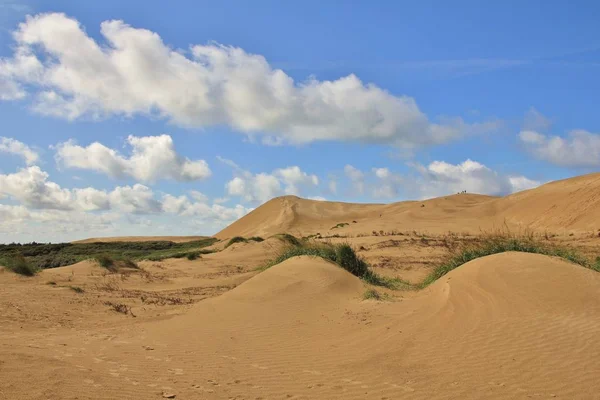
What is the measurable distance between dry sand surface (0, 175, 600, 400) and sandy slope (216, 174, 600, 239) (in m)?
14.1

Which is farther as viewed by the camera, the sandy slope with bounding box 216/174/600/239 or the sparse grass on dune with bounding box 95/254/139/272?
the sandy slope with bounding box 216/174/600/239

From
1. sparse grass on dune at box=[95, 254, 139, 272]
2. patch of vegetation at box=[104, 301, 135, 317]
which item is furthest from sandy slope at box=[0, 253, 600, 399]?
sparse grass on dune at box=[95, 254, 139, 272]

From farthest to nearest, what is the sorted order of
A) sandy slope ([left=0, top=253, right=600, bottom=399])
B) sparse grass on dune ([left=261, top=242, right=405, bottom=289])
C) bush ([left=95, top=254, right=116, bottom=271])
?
bush ([left=95, top=254, right=116, bottom=271])
sparse grass on dune ([left=261, top=242, right=405, bottom=289])
sandy slope ([left=0, top=253, right=600, bottom=399])

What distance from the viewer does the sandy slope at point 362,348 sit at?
223 inches

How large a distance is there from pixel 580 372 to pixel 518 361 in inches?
27.5

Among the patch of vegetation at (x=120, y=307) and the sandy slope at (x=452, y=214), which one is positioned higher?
the sandy slope at (x=452, y=214)

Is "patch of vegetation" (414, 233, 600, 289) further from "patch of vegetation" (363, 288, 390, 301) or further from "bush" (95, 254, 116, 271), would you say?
"bush" (95, 254, 116, 271)

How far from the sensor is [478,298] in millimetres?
8859

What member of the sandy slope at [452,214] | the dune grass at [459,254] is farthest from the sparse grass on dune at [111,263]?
the sandy slope at [452,214]

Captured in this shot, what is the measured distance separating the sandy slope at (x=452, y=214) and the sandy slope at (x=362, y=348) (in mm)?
14621

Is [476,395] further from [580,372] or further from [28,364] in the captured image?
[28,364]

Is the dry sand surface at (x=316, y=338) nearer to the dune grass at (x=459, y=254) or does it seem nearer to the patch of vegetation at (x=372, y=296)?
the patch of vegetation at (x=372, y=296)

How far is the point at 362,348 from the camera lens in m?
7.77

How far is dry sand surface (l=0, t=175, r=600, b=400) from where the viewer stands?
18.7ft
